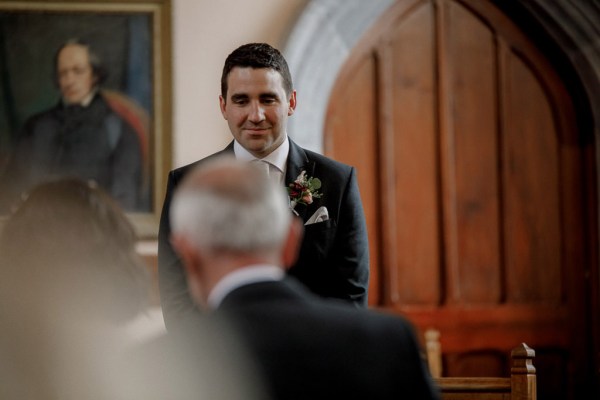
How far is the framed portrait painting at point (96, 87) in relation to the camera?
16.3ft

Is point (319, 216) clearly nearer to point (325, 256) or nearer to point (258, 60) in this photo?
point (325, 256)

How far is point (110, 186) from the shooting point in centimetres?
499

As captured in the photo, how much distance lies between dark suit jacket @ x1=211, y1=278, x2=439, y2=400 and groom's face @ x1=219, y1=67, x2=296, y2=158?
133 cm

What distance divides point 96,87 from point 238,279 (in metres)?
3.60

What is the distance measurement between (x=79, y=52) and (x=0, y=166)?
2.25 feet

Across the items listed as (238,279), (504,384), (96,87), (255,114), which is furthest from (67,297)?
(96,87)

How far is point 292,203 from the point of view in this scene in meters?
2.92

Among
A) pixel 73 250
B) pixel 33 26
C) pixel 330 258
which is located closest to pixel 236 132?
pixel 330 258

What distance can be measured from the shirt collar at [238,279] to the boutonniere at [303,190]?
4.31 ft

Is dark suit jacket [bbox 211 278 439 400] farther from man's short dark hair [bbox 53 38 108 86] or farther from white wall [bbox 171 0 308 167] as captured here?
man's short dark hair [bbox 53 38 108 86]

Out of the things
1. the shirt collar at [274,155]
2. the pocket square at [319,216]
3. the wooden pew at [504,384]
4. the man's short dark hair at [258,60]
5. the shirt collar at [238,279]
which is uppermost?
the man's short dark hair at [258,60]

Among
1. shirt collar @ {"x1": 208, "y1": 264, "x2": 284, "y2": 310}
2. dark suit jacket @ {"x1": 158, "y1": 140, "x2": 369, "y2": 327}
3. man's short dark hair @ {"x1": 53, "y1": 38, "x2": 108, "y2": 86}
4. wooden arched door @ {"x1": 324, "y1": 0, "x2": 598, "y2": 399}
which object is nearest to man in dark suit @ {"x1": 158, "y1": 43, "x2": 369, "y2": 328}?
dark suit jacket @ {"x1": 158, "y1": 140, "x2": 369, "y2": 327}

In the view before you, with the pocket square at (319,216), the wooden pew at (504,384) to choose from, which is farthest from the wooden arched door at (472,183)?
the pocket square at (319,216)

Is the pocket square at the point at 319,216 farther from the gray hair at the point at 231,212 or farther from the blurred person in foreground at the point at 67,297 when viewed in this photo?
the gray hair at the point at 231,212
